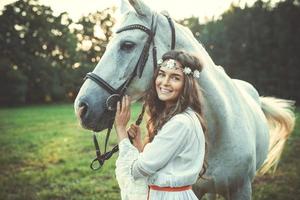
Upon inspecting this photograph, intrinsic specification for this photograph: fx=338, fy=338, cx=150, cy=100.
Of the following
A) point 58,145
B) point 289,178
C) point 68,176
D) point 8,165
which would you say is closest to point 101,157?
point 68,176

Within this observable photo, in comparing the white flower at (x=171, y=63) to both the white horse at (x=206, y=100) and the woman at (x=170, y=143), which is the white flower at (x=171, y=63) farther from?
the white horse at (x=206, y=100)

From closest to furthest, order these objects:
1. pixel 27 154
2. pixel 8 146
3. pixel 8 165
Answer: pixel 8 165
pixel 27 154
pixel 8 146

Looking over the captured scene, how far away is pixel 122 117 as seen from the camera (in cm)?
211

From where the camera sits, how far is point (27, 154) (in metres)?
7.22

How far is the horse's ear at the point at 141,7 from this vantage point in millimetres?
2299

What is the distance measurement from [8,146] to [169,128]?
7.10 metres

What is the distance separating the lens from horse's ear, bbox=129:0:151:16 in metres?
2.30

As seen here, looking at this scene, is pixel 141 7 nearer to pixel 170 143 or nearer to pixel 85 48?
pixel 170 143

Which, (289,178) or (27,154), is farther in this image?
(27,154)

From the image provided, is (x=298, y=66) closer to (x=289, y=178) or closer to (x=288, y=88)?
(x=288, y=88)

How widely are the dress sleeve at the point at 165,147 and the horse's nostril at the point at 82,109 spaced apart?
1.70 ft

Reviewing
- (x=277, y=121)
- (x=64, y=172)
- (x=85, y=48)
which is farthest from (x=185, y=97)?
(x=85, y=48)

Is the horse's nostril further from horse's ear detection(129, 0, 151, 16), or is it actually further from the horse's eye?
horse's ear detection(129, 0, 151, 16)

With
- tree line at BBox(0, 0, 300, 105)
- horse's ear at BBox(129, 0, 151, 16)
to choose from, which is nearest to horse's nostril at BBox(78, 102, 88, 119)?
horse's ear at BBox(129, 0, 151, 16)
